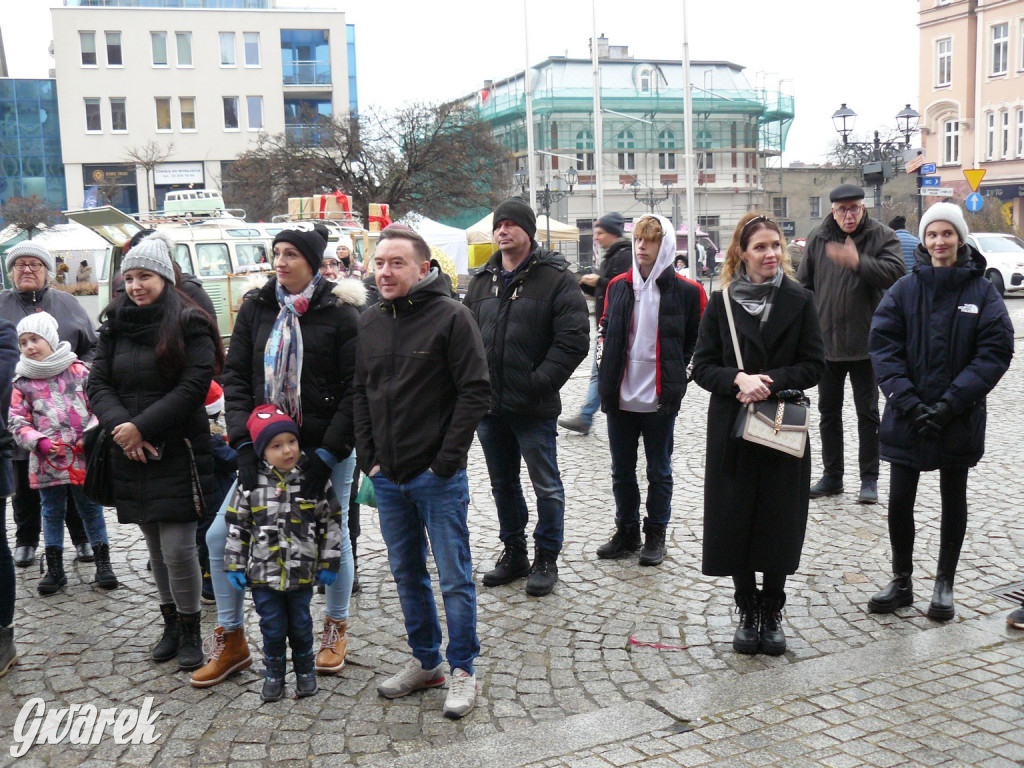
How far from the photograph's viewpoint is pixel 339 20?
6059 centimetres

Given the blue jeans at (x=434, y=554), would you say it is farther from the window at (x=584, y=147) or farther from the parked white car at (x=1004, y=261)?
the window at (x=584, y=147)

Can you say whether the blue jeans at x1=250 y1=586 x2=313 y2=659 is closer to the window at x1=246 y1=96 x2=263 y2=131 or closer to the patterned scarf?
the patterned scarf

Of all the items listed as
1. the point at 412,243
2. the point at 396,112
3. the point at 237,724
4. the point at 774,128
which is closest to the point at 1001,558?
the point at 412,243

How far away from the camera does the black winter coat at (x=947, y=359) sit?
5.01 meters

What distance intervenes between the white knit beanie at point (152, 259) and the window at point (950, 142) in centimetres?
5975

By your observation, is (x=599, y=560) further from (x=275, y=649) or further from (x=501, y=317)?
(x=275, y=649)

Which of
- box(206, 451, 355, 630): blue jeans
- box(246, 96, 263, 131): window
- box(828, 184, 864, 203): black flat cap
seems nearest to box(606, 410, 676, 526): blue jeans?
box(206, 451, 355, 630): blue jeans

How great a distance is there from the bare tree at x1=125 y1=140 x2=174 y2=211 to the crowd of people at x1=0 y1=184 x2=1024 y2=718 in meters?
47.7

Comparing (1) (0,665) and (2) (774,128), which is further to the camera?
(2) (774,128)

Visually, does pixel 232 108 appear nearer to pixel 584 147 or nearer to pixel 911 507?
pixel 584 147

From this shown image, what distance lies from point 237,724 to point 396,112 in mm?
36323

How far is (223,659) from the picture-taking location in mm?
4609

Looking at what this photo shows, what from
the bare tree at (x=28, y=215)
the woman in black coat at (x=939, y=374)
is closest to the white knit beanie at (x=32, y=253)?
the woman in black coat at (x=939, y=374)

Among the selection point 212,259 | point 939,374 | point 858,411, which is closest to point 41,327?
point 939,374
